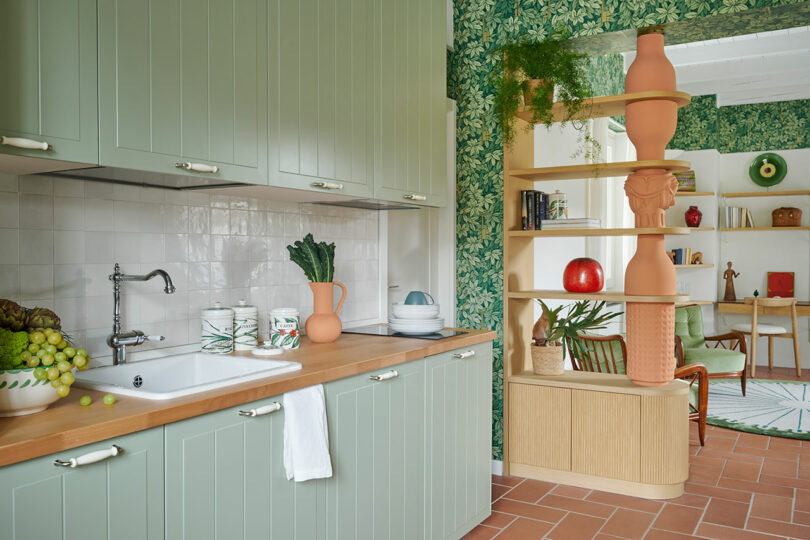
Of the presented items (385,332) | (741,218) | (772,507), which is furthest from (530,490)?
(741,218)

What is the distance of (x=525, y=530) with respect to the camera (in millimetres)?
3229

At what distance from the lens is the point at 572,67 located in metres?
3.70

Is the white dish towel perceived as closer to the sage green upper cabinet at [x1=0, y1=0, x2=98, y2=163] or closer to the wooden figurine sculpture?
the sage green upper cabinet at [x1=0, y1=0, x2=98, y2=163]

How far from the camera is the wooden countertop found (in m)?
1.37

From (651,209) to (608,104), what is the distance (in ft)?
2.10

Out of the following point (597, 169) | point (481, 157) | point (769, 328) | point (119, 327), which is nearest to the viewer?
point (119, 327)

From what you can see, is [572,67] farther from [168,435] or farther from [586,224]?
[168,435]

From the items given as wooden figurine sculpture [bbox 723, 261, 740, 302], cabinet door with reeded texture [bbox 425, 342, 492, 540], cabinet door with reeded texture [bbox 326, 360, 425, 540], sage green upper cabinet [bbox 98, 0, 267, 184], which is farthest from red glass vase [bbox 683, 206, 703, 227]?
sage green upper cabinet [bbox 98, 0, 267, 184]

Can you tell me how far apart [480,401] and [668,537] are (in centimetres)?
108

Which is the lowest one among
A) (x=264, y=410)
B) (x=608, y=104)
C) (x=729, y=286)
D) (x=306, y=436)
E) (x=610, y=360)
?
(x=610, y=360)

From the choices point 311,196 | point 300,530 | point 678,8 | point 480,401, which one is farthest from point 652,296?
point 300,530

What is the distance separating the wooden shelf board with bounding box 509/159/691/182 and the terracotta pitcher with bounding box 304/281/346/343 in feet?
5.29

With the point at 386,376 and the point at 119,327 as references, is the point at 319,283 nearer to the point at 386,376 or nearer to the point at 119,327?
the point at 386,376

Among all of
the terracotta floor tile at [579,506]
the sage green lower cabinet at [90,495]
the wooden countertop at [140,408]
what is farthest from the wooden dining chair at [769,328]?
the sage green lower cabinet at [90,495]
